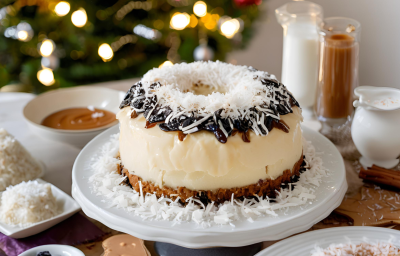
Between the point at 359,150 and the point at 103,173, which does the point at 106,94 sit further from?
the point at 359,150

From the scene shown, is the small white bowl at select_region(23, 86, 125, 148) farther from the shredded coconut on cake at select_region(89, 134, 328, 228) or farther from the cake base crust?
the cake base crust

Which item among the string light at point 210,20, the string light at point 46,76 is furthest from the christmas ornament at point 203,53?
the string light at point 46,76

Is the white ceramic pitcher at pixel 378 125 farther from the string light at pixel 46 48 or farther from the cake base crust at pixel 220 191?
the string light at pixel 46 48

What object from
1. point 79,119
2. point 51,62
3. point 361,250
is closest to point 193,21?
point 51,62

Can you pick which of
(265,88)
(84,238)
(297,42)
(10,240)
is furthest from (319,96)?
(10,240)

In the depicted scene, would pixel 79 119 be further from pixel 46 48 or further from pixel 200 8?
pixel 200 8

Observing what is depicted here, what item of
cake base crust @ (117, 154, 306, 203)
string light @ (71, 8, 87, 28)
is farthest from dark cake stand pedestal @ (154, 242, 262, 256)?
string light @ (71, 8, 87, 28)
